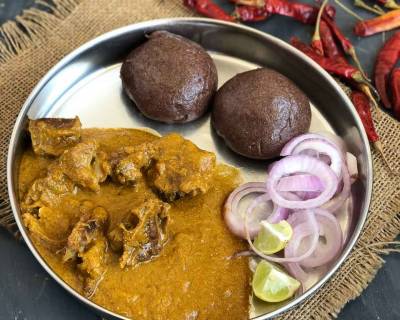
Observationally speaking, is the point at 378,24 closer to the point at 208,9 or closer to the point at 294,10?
the point at 294,10

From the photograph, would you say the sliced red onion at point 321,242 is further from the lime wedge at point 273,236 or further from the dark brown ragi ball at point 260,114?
the dark brown ragi ball at point 260,114

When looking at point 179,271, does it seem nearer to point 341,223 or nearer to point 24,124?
point 341,223

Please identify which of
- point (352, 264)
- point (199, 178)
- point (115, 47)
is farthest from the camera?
point (115, 47)

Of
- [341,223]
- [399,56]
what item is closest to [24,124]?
[341,223]

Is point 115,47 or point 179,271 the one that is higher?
point 115,47

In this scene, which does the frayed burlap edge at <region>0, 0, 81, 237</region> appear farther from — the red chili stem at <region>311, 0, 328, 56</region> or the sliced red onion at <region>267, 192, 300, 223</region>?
the sliced red onion at <region>267, 192, 300, 223</region>

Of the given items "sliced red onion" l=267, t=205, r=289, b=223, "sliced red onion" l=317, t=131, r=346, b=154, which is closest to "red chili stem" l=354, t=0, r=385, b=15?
"sliced red onion" l=317, t=131, r=346, b=154

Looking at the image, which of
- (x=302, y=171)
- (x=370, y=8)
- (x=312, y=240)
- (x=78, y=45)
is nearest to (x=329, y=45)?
(x=370, y=8)

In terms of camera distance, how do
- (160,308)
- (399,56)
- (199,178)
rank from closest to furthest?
(160,308), (199,178), (399,56)
